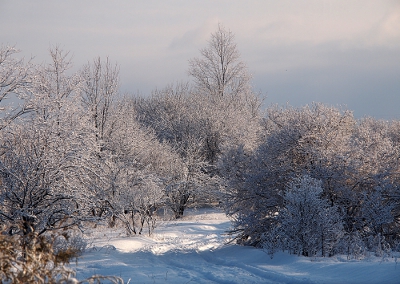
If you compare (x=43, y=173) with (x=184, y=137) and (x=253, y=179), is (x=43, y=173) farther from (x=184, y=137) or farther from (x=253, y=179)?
(x=184, y=137)

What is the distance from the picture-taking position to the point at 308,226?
11430 mm

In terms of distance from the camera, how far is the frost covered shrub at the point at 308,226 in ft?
37.3

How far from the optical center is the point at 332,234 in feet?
37.8

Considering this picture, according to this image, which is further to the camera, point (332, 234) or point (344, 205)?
point (344, 205)

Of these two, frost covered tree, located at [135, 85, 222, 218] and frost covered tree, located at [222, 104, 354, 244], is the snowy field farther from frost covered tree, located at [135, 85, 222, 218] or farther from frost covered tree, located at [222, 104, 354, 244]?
frost covered tree, located at [135, 85, 222, 218]

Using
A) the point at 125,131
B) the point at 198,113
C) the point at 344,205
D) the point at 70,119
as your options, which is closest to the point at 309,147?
the point at 344,205

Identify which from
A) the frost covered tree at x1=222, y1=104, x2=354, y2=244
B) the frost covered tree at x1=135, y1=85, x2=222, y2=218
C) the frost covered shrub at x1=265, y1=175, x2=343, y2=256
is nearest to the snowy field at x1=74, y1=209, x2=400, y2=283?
the frost covered shrub at x1=265, y1=175, x2=343, y2=256

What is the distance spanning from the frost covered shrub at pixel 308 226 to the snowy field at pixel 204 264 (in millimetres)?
595

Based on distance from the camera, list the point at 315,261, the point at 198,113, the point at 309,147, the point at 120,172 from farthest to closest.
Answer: the point at 198,113 → the point at 120,172 → the point at 309,147 → the point at 315,261

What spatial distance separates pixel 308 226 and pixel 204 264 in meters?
2.93

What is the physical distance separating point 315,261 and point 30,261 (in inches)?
276

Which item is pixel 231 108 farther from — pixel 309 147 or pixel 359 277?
pixel 359 277

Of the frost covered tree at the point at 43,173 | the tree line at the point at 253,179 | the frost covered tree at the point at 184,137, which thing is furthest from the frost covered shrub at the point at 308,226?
the frost covered tree at the point at 184,137

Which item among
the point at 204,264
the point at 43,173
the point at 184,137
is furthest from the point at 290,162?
the point at 184,137
